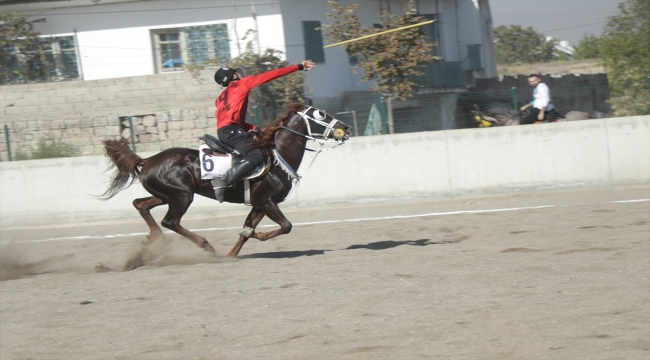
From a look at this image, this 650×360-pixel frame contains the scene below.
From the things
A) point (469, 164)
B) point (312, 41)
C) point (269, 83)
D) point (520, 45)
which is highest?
point (520, 45)

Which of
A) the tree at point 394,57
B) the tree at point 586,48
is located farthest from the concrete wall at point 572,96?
the tree at point 586,48

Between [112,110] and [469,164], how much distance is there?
38.6 ft

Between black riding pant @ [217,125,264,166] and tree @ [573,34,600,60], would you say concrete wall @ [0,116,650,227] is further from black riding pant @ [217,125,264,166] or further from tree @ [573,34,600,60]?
tree @ [573,34,600,60]

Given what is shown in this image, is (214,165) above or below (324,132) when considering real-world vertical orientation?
below

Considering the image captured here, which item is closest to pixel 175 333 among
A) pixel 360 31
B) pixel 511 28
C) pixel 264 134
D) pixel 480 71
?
pixel 264 134

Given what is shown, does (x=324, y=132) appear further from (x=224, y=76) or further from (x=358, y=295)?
(x=358, y=295)

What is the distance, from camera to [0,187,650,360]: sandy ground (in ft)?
19.3

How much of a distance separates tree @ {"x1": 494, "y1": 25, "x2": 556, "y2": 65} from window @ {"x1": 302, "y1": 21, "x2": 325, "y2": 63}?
48048 millimetres

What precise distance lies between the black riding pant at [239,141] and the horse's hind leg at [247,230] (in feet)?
2.32

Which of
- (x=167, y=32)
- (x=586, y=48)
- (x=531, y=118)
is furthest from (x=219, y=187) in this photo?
(x=586, y=48)

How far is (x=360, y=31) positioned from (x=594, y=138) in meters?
6.97

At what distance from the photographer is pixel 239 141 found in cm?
959

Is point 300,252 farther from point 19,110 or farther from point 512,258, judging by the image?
point 19,110

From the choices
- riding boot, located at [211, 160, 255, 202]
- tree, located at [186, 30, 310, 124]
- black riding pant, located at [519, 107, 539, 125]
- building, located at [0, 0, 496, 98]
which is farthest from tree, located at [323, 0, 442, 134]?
riding boot, located at [211, 160, 255, 202]
